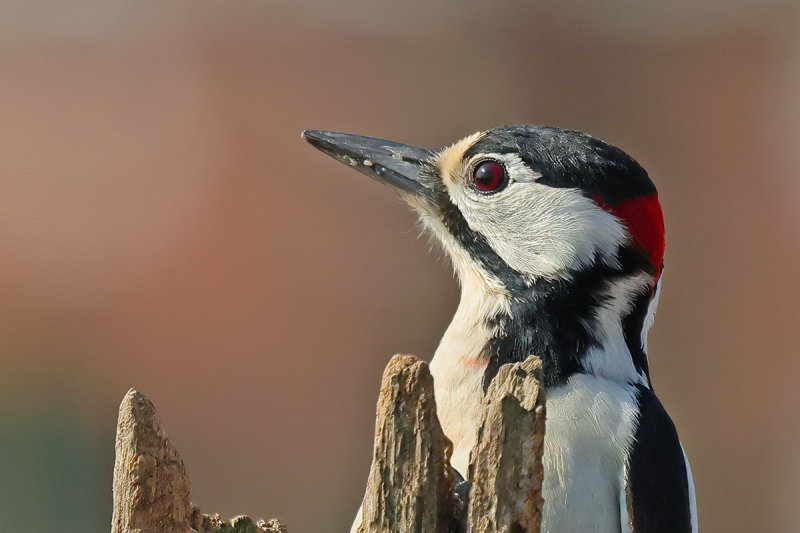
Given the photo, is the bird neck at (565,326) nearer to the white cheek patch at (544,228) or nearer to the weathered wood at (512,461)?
the white cheek patch at (544,228)

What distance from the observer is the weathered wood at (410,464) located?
129 centimetres

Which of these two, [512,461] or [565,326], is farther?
[565,326]

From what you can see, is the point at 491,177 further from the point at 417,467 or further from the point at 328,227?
the point at 328,227

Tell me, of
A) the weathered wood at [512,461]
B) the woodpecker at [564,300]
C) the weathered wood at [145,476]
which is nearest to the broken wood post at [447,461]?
the weathered wood at [512,461]

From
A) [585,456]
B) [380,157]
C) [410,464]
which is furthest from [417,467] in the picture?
[380,157]

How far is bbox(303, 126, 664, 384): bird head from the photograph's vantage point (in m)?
2.03

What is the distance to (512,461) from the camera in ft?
4.06

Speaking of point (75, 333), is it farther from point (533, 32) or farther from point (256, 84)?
point (533, 32)

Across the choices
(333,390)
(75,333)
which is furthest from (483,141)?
(75,333)

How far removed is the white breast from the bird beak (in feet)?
2.25

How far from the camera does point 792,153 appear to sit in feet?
19.4

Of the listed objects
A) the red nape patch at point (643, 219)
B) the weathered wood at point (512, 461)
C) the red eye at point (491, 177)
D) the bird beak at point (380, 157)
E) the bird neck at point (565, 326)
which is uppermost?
the bird beak at point (380, 157)

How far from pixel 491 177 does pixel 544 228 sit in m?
0.18

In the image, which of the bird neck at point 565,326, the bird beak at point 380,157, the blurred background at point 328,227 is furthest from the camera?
the blurred background at point 328,227
